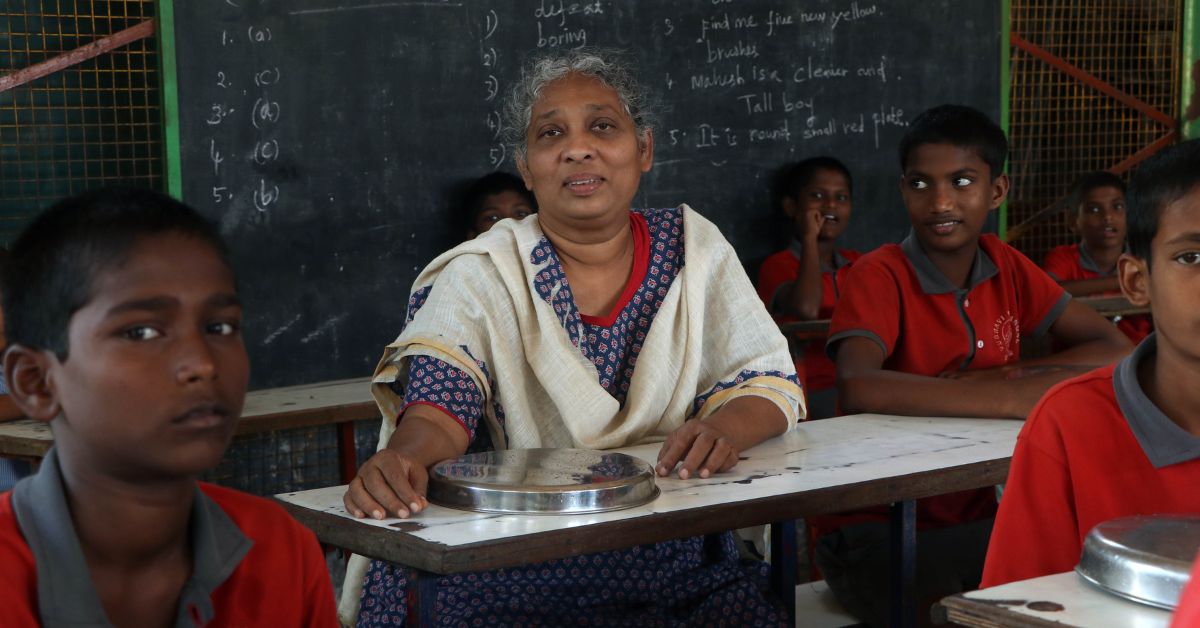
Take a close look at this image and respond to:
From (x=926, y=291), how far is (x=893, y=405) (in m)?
0.45

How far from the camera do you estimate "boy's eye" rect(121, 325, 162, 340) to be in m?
1.27

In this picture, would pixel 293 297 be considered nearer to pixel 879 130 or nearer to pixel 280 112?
pixel 280 112

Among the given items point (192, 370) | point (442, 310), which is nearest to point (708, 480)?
point (442, 310)

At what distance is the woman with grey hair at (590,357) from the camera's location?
2152 millimetres

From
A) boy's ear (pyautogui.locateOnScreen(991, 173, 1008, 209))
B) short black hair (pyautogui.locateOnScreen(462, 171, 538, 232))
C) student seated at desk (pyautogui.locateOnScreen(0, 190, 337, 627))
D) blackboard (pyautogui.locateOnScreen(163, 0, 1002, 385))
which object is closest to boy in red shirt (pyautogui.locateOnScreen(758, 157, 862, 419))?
blackboard (pyautogui.locateOnScreen(163, 0, 1002, 385))

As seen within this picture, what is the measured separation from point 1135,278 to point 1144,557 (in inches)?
27.8

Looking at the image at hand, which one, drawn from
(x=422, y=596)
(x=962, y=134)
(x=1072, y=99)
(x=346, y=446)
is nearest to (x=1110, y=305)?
(x=962, y=134)

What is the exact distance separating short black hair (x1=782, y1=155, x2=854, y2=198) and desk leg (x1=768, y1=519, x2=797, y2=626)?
302cm

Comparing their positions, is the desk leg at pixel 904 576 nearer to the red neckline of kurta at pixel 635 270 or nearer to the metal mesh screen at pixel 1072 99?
the red neckline of kurta at pixel 635 270

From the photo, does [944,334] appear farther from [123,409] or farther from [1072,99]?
[1072,99]

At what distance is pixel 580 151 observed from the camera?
245 cm

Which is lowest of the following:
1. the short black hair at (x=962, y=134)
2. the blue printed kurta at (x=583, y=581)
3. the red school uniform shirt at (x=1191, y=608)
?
the blue printed kurta at (x=583, y=581)

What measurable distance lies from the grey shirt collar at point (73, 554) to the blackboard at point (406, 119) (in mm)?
2796

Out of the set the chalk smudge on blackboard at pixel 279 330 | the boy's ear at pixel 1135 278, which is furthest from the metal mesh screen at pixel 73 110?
the boy's ear at pixel 1135 278
